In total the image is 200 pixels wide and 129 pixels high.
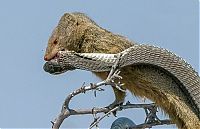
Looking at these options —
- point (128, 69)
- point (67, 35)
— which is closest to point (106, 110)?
point (128, 69)

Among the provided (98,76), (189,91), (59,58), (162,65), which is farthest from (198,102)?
(59,58)

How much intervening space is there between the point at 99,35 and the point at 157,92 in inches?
28.1

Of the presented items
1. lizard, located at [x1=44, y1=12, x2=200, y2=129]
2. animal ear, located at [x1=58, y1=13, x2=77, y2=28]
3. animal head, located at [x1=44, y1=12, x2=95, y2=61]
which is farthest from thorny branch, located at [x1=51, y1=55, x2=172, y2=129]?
animal ear, located at [x1=58, y1=13, x2=77, y2=28]

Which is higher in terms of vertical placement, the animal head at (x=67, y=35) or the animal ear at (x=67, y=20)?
→ the animal ear at (x=67, y=20)

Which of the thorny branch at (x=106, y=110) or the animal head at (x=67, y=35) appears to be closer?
the thorny branch at (x=106, y=110)

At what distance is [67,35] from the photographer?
17.0ft

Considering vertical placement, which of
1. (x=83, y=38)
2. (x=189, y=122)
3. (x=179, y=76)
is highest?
(x=83, y=38)

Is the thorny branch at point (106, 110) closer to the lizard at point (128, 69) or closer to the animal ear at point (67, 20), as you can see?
the lizard at point (128, 69)

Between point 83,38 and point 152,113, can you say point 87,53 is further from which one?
point 152,113

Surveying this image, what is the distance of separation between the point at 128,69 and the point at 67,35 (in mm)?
640

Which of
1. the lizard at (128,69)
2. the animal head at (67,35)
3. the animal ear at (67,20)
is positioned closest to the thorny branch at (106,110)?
the lizard at (128,69)

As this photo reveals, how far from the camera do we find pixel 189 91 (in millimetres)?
5051

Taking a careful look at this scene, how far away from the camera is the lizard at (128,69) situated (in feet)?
16.3

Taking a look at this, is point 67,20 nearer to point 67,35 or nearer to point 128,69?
point 67,35
